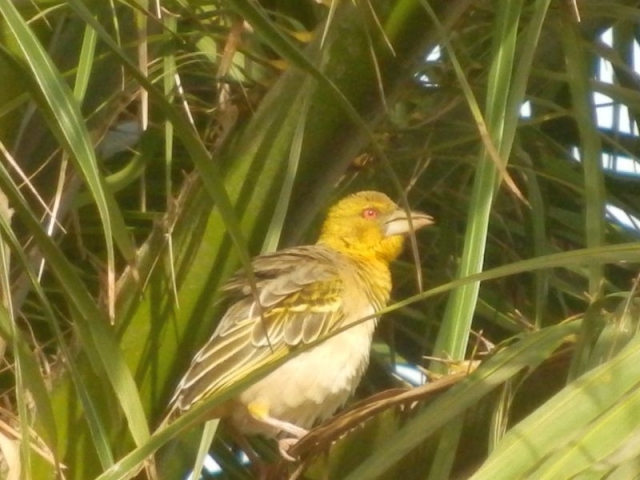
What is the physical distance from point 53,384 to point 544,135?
1.30m

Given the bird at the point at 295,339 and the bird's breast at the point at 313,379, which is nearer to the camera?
the bird at the point at 295,339

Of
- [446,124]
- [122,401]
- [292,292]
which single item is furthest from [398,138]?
[122,401]

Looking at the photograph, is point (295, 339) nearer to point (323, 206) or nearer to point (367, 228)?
point (323, 206)

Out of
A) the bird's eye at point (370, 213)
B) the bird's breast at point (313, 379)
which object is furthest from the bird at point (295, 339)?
the bird's eye at point (370, 213)

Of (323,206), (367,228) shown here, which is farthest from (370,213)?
(323,206)

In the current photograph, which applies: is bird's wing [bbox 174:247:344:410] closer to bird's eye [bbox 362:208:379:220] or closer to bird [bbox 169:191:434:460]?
bird [bbox 169:191:434:460]

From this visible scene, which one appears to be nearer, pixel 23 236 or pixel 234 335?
pixel 23 236

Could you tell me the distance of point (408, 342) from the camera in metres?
3.38

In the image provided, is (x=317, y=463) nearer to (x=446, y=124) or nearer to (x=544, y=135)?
(x=446, y=124)

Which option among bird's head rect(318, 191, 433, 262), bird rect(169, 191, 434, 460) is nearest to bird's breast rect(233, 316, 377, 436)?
bird rect(169, 191, 434, 460)

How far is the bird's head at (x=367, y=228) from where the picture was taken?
377cm

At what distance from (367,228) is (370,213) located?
87 mm

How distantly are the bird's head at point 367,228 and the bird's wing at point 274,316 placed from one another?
0.70ft

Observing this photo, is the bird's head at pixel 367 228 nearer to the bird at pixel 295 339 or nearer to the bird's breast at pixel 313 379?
the bird at pixel 295 339
